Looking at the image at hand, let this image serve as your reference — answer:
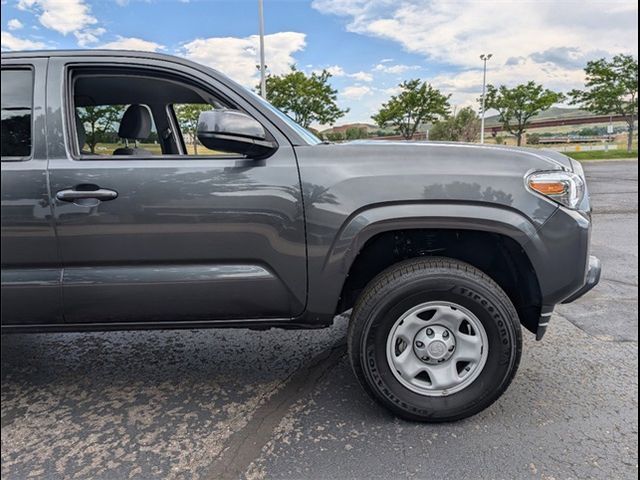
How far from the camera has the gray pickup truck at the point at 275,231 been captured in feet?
7.70

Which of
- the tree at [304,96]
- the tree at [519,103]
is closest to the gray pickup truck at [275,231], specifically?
the tree at [304,96]

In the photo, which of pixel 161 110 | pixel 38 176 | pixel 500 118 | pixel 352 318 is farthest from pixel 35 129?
pixel 500 118

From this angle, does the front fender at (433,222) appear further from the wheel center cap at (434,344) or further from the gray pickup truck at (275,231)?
the wheel center cap at (434,344)

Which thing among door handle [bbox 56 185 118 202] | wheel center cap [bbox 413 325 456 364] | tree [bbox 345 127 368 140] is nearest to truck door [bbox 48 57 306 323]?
door handle [bbox 56 185 118 202]

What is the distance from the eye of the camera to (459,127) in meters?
40.4

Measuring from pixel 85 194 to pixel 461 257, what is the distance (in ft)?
6.50

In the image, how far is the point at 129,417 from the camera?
2.59m

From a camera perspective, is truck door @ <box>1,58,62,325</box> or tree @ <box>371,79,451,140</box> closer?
truck door @ <box>1,58,62,325</box>

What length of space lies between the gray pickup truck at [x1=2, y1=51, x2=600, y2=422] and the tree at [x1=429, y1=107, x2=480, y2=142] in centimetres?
3606

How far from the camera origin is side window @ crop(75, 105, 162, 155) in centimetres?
275

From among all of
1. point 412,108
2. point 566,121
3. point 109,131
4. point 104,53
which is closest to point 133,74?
point 104,53

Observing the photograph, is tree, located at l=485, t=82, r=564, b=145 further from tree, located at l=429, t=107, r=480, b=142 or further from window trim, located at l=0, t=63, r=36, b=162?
window trim, located at l=0, t=63, r=36, b=162

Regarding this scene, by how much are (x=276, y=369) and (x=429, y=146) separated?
5.63ft

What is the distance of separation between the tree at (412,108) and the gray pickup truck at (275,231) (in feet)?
105
